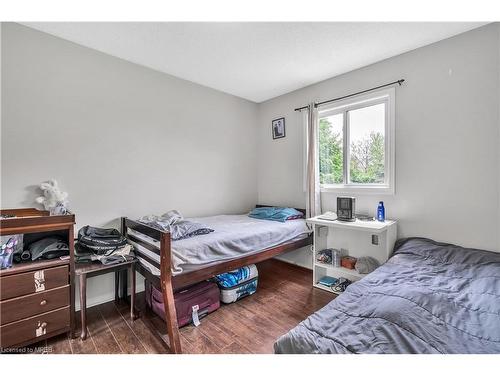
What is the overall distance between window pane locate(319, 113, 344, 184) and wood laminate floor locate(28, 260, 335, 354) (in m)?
1.43

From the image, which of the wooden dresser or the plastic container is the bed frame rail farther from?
the plastic container

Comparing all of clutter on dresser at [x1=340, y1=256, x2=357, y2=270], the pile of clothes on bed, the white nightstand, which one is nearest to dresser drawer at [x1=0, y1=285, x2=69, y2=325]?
the pile of clothes on bed

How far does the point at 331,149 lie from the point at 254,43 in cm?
163

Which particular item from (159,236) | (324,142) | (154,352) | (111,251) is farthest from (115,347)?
(324,142)

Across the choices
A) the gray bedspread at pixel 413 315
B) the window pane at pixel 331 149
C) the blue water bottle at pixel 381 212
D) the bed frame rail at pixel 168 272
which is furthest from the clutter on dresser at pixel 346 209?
the bed frame rail at pixel 168 272

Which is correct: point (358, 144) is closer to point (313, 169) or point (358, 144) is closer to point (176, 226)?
point (313, 169)

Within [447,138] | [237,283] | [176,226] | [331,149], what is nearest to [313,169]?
[331,149]

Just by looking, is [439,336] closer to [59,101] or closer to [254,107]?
[59,101]

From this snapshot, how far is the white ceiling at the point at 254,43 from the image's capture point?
1966 mm

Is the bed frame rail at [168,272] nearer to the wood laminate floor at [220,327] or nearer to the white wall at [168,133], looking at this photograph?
the wood laminate floor at [220,327]

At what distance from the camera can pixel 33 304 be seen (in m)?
1.59

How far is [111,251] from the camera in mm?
1952

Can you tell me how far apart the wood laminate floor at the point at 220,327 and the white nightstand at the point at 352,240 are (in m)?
0.31
